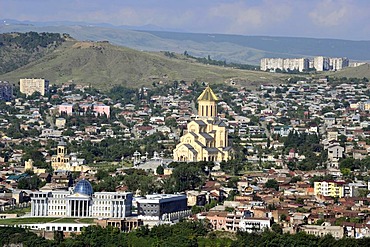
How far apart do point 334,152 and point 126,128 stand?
2035 cm

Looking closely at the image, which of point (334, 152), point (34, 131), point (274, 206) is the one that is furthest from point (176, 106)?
point (274, 206)

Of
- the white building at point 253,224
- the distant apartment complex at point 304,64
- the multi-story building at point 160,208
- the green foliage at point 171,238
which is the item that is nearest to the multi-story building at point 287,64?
the distant apartment complex at point 304,64

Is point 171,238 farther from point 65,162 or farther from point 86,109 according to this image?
point 86,109

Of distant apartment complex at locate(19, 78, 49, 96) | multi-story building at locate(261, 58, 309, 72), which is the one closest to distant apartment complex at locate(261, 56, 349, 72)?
multi-story building at locate(261, 58, 309, 72)

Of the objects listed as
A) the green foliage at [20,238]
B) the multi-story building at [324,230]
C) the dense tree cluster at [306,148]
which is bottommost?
the green foliage at [20,238]

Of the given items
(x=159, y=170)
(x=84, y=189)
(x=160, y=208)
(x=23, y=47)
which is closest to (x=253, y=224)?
(x=160, y=208)

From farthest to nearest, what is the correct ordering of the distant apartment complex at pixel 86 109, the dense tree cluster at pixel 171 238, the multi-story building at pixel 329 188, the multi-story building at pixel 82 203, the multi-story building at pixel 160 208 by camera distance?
the distant apartment complex at pixel 86 109
the multi-story building at pixel 329 188
the multi-story building at pixel 82 203
the multi-story building at pixel 160 208
the dense tree cluster at pixel 171 238

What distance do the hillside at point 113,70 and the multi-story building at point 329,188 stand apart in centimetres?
5745

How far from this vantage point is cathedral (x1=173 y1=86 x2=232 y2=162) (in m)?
68.9

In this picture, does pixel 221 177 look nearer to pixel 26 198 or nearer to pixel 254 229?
pixel 26 198

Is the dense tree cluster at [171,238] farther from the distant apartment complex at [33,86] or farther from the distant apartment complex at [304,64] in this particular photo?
the distant apartment complex at [304,64]

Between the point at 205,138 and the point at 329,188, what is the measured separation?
12020 millimetres

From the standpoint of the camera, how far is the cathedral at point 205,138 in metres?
68.9

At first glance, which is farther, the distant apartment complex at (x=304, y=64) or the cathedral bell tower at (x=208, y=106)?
the distant apartment complex at (x=304, y=64)
